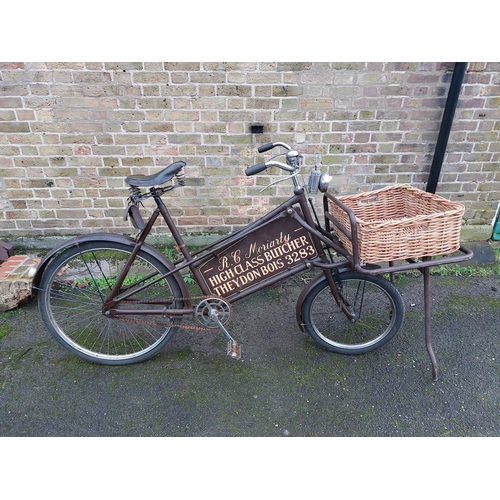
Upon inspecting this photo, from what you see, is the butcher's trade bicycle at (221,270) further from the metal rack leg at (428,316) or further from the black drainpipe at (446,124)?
the black drainpipe at (446,124)

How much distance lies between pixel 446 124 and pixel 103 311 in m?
3.12

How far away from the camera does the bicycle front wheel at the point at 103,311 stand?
2.48 meters

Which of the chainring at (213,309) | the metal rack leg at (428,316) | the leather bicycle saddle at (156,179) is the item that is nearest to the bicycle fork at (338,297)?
the metal rack leg at (428,316)

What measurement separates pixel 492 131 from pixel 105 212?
3576 mm

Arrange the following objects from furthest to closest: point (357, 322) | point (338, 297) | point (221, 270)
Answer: point (357, 322)
point (338, 297)
point (221, 270)

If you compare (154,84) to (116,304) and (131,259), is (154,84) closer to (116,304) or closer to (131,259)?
(131,259)

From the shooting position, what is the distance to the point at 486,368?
264 cm

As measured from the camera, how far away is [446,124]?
3.27m

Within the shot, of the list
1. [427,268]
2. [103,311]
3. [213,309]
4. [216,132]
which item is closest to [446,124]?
[427,268]

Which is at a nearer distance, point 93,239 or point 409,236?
point 409,236

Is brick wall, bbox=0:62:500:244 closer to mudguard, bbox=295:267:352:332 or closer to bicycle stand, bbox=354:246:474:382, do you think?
mudguard, bbox=295:267:352:332

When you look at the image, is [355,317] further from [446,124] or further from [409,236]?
[446,124]

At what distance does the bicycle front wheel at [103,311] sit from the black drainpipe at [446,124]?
8.29 feet

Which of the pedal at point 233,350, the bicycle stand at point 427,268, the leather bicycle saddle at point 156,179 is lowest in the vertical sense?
the pedal at point 233,350
